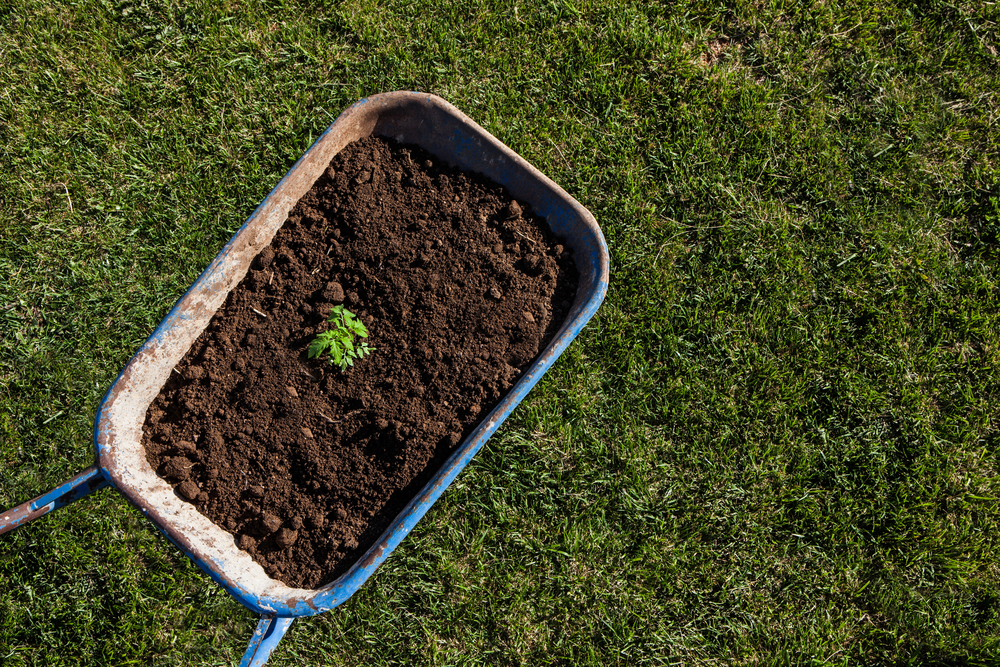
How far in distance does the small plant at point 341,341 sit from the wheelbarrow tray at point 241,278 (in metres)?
0.33

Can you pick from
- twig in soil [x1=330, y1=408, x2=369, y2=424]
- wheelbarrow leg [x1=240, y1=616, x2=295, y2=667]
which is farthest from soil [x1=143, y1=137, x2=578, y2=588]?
wheelbarrow leg [x1=240, y1=616, x2=295, y2=667]

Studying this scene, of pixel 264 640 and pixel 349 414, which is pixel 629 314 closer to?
pixel 349 414

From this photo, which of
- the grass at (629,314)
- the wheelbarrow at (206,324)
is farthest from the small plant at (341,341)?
the grass at (629,314)

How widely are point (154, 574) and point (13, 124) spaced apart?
2.25m

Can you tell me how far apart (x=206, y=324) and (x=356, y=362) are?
0.46 meters

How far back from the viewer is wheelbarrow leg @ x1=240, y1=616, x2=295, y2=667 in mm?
1542

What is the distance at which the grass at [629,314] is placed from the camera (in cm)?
271

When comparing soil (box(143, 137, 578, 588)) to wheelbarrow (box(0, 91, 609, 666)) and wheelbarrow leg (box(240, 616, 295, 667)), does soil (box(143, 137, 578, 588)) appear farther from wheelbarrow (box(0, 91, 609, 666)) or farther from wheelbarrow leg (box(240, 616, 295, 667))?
wheelbarrow leg (box(240, 616, 295, 667))

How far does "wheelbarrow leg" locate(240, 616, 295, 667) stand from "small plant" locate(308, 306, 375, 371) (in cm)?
71

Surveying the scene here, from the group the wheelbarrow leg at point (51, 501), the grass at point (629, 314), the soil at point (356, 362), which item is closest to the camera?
the wheelbarrow leg at point (51, 501)

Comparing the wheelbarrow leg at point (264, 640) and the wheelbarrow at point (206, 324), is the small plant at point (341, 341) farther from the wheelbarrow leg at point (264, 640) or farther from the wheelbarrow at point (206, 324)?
the wheelbarrow leg at point (264, 640)

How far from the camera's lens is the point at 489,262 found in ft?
6.60

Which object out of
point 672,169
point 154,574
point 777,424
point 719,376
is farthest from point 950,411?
point 154,574

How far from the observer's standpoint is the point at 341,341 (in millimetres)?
1865
